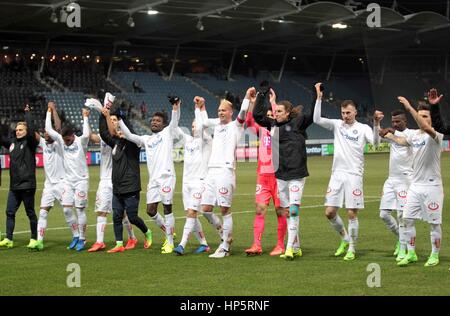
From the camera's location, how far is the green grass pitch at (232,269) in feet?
34.3

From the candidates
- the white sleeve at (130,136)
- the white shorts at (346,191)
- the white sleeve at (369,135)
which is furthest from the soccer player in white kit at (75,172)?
the white sleeve at (369,135)

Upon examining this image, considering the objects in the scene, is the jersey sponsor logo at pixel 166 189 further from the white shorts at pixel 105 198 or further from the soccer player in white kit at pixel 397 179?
the soccer player in white kit at pixel 397 179

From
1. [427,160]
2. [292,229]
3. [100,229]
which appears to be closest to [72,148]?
[100,229]

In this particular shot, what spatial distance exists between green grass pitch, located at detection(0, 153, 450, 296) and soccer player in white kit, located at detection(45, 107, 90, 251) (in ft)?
2.13

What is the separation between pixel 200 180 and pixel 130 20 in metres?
34.5

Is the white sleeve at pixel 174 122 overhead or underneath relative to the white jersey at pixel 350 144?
overhead

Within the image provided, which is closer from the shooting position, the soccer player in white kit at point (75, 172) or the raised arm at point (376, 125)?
the raised arm at point (376, 125)

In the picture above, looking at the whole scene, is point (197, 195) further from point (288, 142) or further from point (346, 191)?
point (346, 191)

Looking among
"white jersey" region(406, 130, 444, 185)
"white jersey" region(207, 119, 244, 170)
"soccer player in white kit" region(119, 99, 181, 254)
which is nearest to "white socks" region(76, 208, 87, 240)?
"soccer player in white kit" region(119, 99, 181, 254)

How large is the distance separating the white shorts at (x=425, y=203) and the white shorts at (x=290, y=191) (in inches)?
70.4

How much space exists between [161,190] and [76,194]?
5.73 ft

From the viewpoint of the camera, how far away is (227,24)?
2146 inches

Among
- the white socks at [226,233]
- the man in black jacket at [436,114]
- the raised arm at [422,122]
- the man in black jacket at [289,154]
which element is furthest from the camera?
the white socks at [226,233]

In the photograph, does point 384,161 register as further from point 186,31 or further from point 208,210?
point 208,210
